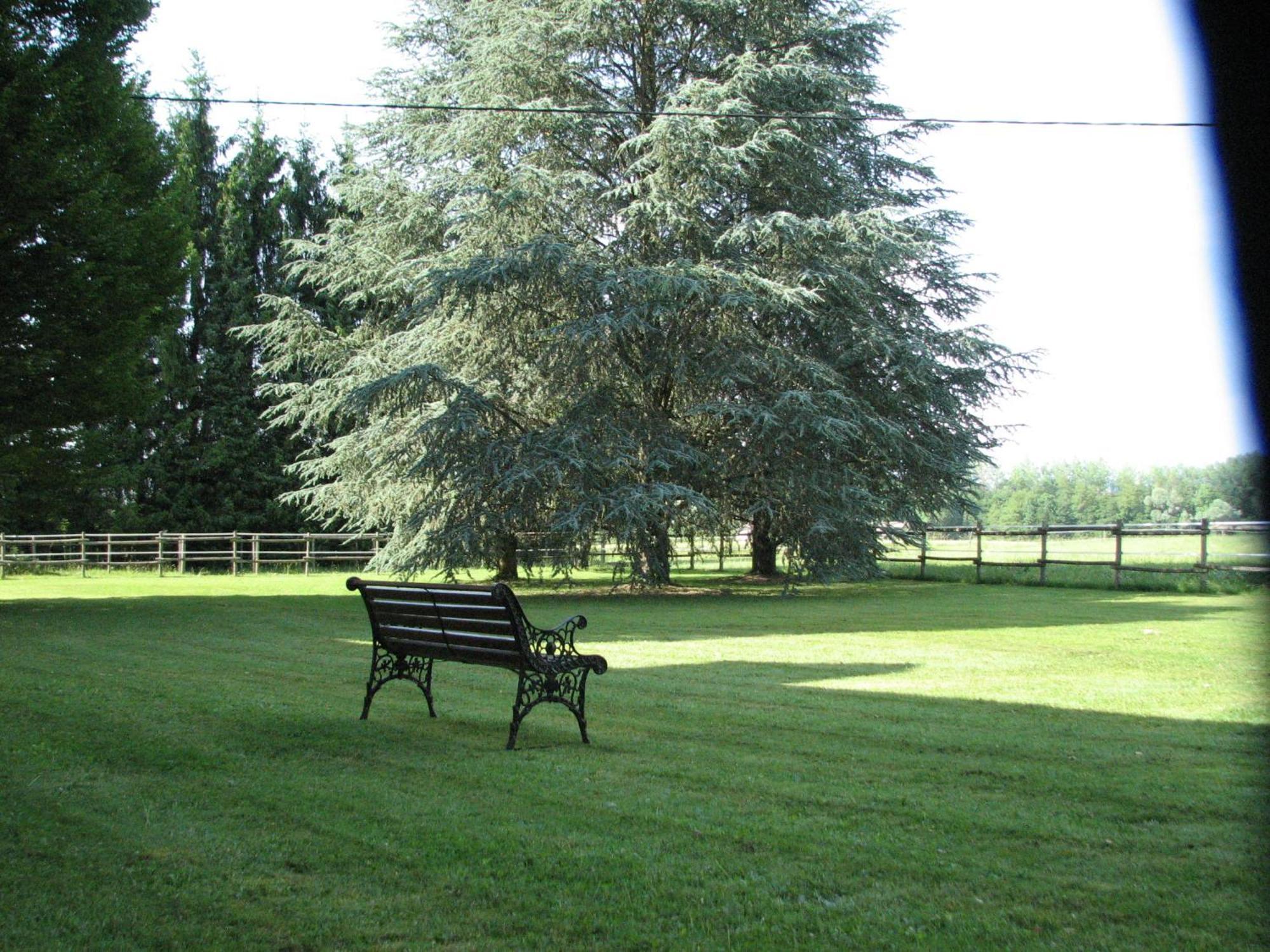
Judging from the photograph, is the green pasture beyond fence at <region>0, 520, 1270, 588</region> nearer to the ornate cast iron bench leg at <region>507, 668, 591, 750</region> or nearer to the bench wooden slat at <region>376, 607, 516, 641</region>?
the ornate cast iron bench leg at <region>507, 668, 591, 750</region>

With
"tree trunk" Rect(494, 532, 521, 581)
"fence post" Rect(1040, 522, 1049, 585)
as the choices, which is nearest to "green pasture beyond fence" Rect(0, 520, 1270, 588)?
"fence post" Rect(1040, 522, 1049, 585)

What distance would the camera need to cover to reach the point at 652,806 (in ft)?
16.5

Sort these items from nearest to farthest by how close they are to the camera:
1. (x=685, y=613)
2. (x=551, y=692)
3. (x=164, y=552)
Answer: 1. (x=551, y=692)
2. (x=685, y=613)
3. (x=164, y=552)

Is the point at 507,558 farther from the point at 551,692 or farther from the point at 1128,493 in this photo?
the point at 1128,493

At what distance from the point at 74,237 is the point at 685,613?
1050 centimetres

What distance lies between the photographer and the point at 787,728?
705 centimetres

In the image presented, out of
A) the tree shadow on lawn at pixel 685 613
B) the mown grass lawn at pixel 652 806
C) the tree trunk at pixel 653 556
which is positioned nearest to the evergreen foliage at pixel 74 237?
the tree shadow on lawn at pixel 685 613

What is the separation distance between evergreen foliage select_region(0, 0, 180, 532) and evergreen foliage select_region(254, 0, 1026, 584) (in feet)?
14.5

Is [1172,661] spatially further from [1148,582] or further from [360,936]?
[1148,582]

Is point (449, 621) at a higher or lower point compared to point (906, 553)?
higher

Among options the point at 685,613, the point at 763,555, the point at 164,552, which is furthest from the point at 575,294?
the point at 164,552

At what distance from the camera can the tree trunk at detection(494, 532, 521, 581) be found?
20.6 metres

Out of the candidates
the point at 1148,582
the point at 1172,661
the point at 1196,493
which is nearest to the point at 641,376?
the point at 1148,582

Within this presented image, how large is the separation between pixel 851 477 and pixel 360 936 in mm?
18062
